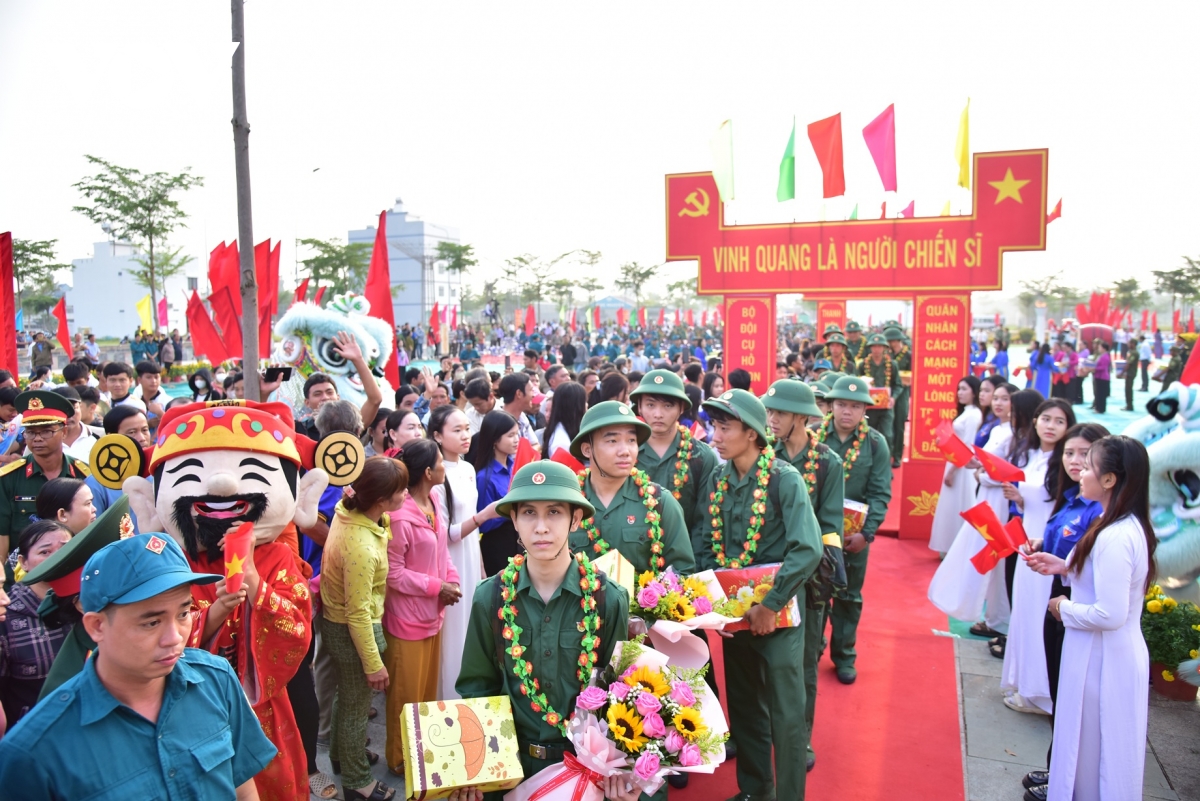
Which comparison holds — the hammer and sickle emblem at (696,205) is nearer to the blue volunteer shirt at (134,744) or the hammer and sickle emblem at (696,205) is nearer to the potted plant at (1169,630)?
the potted plant at (1169,630)

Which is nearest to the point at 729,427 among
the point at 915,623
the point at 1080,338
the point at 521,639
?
the point at 521,639

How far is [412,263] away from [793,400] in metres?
53.4

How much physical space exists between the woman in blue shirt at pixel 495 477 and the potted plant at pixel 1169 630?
12.7ft

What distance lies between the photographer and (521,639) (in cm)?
274

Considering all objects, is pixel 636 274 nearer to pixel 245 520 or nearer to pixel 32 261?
pixel 32 261

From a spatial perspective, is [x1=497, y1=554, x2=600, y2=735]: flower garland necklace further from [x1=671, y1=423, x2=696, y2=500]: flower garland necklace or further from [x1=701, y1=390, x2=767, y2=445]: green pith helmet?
[x1=671, y1=423, x2=696, y2=500]: flower garland necklace

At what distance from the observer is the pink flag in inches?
372

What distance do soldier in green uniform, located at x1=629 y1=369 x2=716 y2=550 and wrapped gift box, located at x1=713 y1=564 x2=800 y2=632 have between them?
90 cm

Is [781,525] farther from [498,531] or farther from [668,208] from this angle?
[668,208]

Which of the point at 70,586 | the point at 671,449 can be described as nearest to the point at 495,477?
the point at 671,449

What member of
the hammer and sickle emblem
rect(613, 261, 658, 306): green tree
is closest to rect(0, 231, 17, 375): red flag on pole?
the hammer and sickle emblem

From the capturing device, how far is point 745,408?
3.78 meters

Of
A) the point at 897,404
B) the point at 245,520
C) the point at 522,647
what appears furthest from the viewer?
the point at 897,404

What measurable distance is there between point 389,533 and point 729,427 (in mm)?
1745
